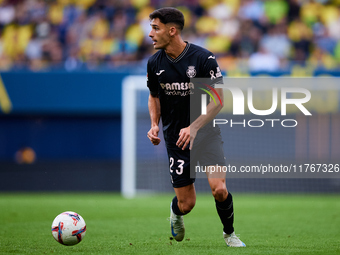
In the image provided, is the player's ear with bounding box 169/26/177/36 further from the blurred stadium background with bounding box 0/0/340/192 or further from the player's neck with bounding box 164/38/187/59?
the blurred stadium background with bounding box 0/0/340/192

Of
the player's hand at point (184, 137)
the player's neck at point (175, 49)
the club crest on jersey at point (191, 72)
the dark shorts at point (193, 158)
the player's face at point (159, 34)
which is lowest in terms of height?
the dark shorts at point (193, 158)

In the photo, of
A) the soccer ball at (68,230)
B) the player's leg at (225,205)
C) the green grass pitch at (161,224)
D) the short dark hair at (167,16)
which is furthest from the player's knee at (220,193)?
the short dark hair at (167,16)

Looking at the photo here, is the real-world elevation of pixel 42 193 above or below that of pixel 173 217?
below

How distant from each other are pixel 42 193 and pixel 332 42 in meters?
7.72

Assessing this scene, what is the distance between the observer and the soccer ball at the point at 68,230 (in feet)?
19.6

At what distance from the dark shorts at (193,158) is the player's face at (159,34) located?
1044 millimetres

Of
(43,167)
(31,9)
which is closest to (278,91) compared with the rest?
(43,167)

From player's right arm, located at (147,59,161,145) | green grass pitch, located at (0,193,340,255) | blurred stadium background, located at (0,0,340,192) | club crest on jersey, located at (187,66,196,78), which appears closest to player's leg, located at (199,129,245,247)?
green grass pitch, located at (0,193,340,255)

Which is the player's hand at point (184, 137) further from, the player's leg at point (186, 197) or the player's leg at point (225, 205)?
the player's leg at point (186, 197)

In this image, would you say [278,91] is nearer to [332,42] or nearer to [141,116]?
[332,42]

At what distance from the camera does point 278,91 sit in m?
13.7

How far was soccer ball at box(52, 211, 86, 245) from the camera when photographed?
596 cm

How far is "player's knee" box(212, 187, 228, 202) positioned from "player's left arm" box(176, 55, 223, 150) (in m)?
0.51

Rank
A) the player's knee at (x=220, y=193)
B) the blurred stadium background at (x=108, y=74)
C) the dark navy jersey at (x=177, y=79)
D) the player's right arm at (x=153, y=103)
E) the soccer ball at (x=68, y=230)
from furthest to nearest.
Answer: the blurred stadium background at (x=108, y=74) → the player's right arm at (x=153, y=103) → the dark navy jersey at (x=177, y=79) → the player's knee at (x=220, y=193) → the soccer ball at (x=68, y=230)
